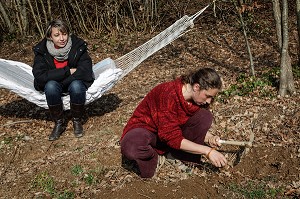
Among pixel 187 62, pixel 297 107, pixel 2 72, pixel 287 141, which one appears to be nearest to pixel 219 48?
pixel 187 62

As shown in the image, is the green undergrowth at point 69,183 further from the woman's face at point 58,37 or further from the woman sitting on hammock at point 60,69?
the woman's face at point 58,37

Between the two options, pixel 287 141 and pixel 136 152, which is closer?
pixel 136 152

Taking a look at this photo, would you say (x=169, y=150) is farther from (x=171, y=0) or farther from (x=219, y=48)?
(x=171, y=0)

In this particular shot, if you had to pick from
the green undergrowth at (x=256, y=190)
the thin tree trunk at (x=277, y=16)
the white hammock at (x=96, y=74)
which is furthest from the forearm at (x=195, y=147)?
the thin tree trunk at (x=277, y=16)

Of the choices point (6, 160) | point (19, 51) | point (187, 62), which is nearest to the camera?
point (6, 160)

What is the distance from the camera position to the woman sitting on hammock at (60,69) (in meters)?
3.78

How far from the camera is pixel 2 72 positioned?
3977mm

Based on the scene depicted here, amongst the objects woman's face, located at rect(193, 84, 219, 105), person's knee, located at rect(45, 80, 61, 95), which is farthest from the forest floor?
woman's face, located at rect(193, 84, 219, 105)

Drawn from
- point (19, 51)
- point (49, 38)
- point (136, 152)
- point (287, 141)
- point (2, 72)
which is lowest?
point (19, 51)

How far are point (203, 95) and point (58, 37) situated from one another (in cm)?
183

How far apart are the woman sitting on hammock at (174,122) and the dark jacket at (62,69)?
3.73ft

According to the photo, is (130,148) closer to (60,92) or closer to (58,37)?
(60,92)

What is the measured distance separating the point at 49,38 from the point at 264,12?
5.79m

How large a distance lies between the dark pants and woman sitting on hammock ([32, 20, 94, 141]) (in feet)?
3.77
